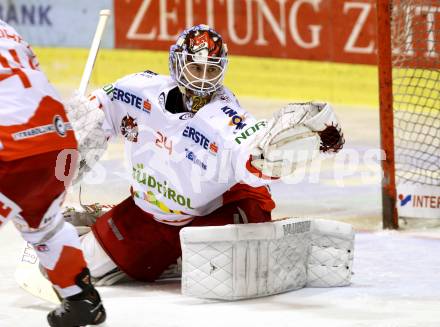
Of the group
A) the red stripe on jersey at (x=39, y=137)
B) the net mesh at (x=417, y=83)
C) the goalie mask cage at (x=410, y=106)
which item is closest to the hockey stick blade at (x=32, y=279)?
the red stripe on jersey at (x=39, y=137)

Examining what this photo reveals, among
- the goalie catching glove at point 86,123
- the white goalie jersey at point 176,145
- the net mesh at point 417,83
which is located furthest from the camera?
the net mesh at point 417,83

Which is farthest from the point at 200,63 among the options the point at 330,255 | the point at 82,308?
the point at 82,308

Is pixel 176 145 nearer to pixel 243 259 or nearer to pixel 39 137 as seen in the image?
pixel 243 259

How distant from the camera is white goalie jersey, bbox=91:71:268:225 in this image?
14.6 ft

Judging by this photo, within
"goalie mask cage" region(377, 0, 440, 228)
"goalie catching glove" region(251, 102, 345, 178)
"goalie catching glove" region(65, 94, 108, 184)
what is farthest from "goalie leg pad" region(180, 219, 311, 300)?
"goalie mask cage" region(377, 0, 440, 228)

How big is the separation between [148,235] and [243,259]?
446 mm

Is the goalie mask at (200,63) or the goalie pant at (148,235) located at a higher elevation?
the goalie mask at (200,63)

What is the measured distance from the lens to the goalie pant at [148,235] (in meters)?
4.71

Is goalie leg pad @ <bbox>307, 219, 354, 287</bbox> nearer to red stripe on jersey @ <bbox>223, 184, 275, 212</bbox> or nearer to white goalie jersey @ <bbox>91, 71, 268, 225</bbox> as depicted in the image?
red stripe on jersey @ <bbox>223, 184, 275, 212</bbox>

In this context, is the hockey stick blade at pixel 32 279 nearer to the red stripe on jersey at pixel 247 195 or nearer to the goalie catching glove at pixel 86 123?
the goalie catching glove at pixel 86 123

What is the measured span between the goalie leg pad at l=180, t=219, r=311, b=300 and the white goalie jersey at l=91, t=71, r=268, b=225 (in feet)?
0.60

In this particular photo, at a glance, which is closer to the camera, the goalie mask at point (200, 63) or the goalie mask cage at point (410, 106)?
the goalie mask at point (200, 63)

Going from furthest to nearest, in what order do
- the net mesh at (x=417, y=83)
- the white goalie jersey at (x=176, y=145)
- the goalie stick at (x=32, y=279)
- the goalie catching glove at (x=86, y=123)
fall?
1. the net mesh at (x=417, y=83)
2. the goalie catching glove at (x=86, y=123)
3. the goalie stick at (x=32, y=279)
4. the white goalie jersey at (x=176, y=145)

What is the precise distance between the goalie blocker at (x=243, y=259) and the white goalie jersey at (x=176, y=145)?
0.62ft
